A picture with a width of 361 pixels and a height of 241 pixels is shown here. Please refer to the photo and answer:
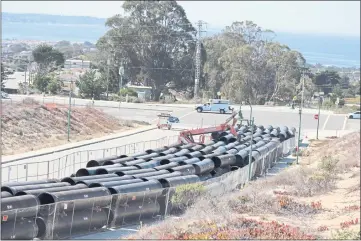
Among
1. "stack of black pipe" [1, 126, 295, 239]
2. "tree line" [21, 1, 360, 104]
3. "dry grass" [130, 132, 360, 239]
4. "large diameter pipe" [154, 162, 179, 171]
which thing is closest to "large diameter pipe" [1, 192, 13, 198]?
"stack of black pipe" [1, 126, 295, 239]

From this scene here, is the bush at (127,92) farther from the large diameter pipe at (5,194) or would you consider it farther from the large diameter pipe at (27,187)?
the large diameter pipe at (5,194)

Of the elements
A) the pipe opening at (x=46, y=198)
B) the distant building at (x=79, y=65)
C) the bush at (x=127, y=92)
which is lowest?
the pipe opening at (x=46, y=198)

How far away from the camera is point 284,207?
2491cm

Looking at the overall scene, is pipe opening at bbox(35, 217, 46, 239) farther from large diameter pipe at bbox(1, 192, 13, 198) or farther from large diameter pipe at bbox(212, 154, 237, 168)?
large diameter pipe at bbox(212, 154, 237, 168)

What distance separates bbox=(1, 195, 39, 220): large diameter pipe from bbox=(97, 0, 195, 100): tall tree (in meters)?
63.3

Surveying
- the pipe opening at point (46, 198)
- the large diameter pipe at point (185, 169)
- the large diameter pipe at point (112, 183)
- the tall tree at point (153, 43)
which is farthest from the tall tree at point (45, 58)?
the pipe opening at point (46, 198)

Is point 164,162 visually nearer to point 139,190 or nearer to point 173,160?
point 173,160

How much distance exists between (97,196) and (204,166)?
1067 centimetres

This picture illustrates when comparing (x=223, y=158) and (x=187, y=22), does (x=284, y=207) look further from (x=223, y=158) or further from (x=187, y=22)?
(x=187, y=22)

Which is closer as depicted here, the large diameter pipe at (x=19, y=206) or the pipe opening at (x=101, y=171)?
the large diameter pipe at (x=19, y=206)

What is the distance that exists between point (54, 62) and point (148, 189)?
213 ft

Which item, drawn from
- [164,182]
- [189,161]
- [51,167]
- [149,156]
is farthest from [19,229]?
[51,167]

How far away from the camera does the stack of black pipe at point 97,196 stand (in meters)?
20.3

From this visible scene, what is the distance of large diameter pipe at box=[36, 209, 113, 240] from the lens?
20734 mm
